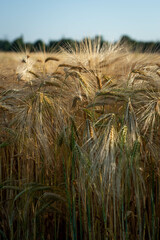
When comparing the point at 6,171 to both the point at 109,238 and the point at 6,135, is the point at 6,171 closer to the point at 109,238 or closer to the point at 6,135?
the point at 6,135

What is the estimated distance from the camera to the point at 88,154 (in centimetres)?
141

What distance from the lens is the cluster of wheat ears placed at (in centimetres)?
134

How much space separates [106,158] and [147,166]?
36 cm

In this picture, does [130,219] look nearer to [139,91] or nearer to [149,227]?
[149,227]

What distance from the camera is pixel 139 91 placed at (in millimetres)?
1517

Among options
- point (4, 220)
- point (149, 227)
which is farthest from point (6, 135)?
point (149, 227)

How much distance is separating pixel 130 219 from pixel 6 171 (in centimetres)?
83

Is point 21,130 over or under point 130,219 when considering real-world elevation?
over

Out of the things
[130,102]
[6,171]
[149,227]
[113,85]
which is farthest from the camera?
[6,171]

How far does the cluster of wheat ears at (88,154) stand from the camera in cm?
134

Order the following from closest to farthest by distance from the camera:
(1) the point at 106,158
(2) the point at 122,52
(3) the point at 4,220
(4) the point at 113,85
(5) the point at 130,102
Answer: (1) the point at 106,158 < (5) the point at 130,102 < (4) the point at 113,85 < (3) the point at 4,220 < (2) the point at 122,52

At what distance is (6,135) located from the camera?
5.83 ft

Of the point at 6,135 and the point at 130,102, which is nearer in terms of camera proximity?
the point at 130,102

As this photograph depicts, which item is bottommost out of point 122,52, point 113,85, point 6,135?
point 6,135
